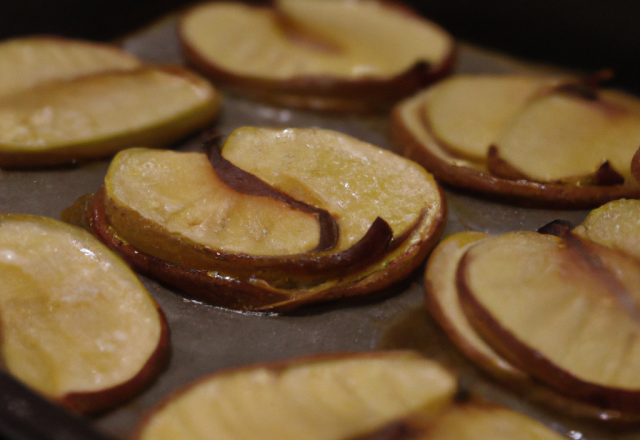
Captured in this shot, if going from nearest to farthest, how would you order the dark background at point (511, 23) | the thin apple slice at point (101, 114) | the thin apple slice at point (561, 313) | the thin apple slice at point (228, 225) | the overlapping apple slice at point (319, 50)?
1. the thin apple slice at point (561, 313)
2. the thin apple slice at point (228, 225)
3. the thin apple slice at point (101, 114)
4. the overlapping apple slice at point (319, 50)
5. the dark background at point (511, 23)

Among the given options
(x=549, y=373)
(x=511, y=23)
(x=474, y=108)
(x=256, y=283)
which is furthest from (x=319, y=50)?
(x=549, y=373)

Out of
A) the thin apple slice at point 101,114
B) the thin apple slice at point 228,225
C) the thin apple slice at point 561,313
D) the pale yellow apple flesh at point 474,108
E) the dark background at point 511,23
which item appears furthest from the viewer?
the dark background at point 511,23

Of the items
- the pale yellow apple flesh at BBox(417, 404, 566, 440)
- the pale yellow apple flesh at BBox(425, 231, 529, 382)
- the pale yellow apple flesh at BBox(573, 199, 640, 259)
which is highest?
the pale yellow apple flesh at BBox(573, 199, 640, 259)

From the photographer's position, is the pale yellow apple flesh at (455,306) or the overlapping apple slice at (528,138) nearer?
the pale yellow apple flesh at (455,306)

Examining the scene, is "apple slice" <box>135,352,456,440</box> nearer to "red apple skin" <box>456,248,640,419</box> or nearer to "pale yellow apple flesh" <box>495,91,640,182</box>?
"red apple skin" <box>456,248,640,419</box>

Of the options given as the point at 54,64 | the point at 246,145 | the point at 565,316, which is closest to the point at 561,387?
the point at 565,316

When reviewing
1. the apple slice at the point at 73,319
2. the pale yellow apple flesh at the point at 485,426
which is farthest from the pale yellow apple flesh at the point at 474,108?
the apple slice at the point at 73,319

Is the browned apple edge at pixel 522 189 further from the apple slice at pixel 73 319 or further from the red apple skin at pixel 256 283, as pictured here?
the apple slice at pixel 73 319

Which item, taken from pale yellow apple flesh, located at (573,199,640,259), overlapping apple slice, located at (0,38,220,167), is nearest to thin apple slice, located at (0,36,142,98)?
overlapping apple slice, located at (0,38,220,167)
